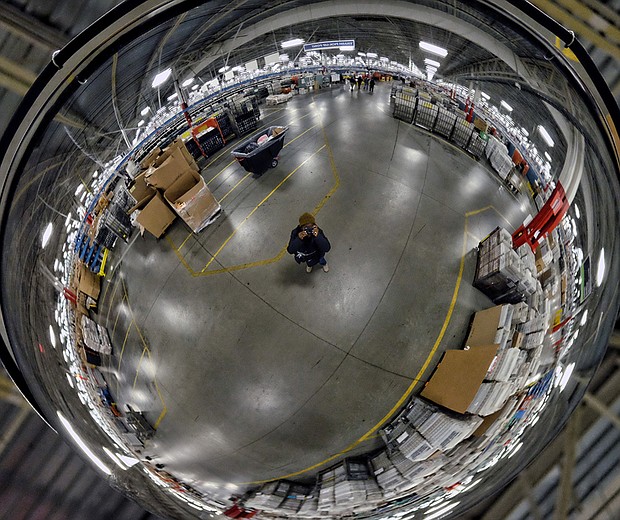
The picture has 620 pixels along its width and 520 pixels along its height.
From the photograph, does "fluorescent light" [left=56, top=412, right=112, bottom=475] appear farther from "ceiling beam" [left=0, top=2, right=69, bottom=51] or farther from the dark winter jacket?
"ceiling beam" [left=0, top=2, right=69, bottom=51]

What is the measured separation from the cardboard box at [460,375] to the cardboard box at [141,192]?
1.25 m

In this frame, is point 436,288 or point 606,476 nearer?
point 436,288

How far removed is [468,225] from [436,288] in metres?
0.26

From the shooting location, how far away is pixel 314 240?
1234 millimetres

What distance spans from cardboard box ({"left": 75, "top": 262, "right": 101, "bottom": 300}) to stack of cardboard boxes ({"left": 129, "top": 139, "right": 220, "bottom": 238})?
318 mm

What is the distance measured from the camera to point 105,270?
4.82 ft

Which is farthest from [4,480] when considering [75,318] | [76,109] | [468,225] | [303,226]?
[468,225]

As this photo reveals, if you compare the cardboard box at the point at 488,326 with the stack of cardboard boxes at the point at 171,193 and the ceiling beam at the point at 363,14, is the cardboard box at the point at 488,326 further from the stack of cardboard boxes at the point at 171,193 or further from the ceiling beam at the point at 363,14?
the stack of cardboard boxes at the point at 171,193

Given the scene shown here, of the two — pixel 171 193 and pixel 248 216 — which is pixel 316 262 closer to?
pixel 248 216

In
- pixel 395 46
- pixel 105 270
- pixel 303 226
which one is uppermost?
pixel 395 46

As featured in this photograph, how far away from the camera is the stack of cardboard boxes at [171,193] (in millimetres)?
1302

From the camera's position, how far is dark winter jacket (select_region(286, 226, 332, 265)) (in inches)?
48.2

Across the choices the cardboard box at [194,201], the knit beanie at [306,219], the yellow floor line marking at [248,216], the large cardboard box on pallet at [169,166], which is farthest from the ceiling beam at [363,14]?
the knit beanie at [306,219]

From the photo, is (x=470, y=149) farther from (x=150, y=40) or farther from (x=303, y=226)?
(x=150, y=40)
